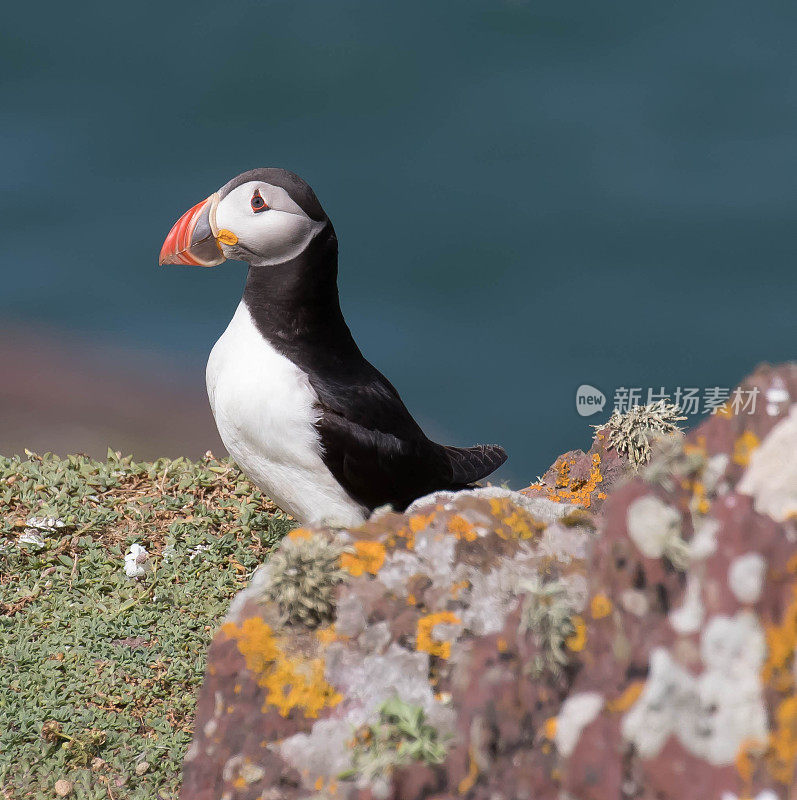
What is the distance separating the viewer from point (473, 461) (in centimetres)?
557

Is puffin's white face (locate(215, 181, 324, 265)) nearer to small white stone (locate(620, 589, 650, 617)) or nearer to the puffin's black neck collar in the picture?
the puffin's black neck collar

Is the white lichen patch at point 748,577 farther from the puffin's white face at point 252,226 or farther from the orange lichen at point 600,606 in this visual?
the puffin's white face at point 252,226

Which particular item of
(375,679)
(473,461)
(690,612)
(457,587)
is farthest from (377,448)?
(690,612)

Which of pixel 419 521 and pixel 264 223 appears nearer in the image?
pixel 419 521

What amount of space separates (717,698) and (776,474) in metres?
0.44

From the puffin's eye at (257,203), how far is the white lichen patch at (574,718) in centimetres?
327

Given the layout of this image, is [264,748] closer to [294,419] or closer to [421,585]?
[421,585]

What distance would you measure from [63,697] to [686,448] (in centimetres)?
349

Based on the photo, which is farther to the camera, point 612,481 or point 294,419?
point 612,481

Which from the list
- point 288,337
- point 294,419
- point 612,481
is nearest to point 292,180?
point 288,337

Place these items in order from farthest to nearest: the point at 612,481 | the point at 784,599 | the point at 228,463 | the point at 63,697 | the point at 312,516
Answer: the point at 228,463
the point at 612,481
the point at 312,516
the point at 63,697
the point at 784,599

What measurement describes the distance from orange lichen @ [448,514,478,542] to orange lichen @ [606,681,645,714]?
0.84 metres

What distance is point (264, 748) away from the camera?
8.55 feet

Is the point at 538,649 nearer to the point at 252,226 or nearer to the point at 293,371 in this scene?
the point at 293,371
